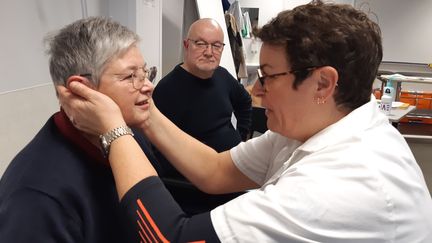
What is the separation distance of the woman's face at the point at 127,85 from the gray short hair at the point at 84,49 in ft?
0.07

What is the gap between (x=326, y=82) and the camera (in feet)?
2.84

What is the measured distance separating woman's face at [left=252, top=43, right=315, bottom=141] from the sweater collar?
19.5 inches

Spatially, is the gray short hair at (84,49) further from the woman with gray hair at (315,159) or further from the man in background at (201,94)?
the man in background at (201,94)

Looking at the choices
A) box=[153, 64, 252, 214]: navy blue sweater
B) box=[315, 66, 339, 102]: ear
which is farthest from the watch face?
box=[153, 64, 252, 214]: navy blue sweater

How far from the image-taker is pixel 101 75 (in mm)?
931

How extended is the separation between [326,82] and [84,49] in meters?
0.63

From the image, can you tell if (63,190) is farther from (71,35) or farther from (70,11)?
(70,11)

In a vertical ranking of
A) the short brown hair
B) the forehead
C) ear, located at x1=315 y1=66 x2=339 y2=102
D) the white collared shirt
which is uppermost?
the short brown hair

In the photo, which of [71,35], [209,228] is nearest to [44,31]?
[71,35]

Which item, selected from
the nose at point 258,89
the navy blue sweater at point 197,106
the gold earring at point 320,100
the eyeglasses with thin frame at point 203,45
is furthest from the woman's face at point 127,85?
the eyeglasses with thin frame at point 203,45

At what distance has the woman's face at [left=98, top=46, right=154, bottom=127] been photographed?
95cm

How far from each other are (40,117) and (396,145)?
1561mm

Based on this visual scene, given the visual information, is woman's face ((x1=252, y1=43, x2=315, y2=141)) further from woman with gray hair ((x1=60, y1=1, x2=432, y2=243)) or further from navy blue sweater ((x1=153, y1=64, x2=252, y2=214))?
navy blue sweater ((x1=153, y1=64, x2=252, y2=214))

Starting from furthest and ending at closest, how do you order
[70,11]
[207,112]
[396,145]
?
1. [207,112]
2. [70,11]
3. [396,145]
